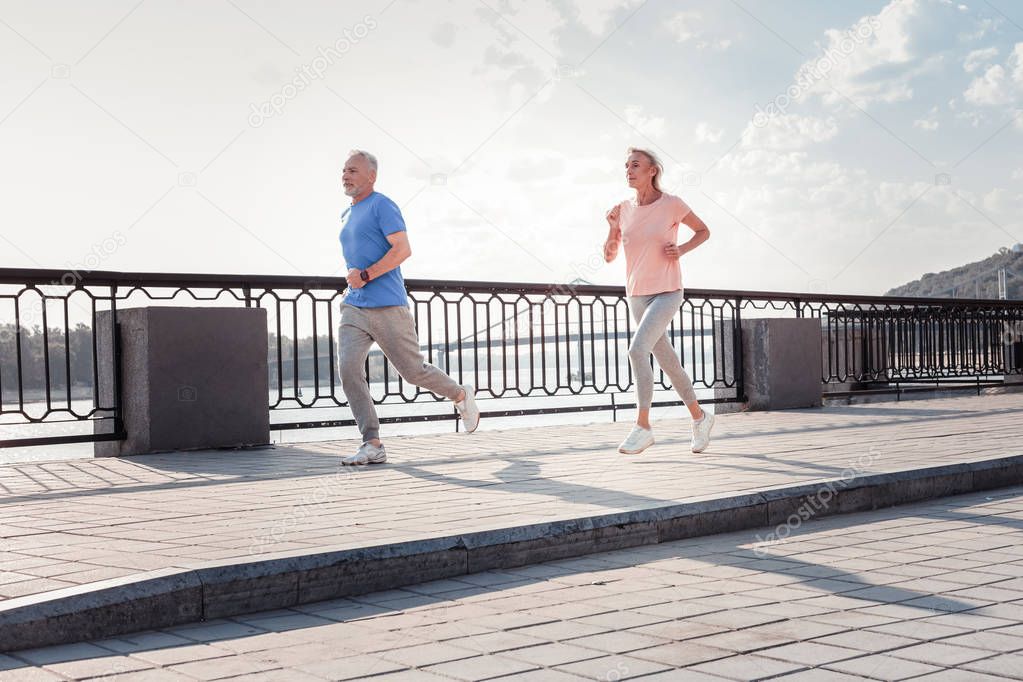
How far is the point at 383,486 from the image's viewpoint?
258 inches

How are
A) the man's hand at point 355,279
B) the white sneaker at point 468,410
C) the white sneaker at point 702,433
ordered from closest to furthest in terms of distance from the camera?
the man's hand at point 355,279 → the white sneaker at point 702,433 → the white sneaker at point 468,410

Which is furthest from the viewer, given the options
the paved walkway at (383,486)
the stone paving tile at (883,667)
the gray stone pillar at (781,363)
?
the gray stone pillar at (781,363)

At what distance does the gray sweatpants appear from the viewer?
786 cm

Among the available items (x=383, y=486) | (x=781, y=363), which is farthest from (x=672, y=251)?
(x=781, y=363)

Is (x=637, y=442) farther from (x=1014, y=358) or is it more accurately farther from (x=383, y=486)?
(x=1014, y=358)

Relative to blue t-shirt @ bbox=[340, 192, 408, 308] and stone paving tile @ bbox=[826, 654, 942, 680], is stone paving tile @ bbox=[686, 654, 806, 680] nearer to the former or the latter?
stone paving tile @ bbox=[826, 654, 942, 680]

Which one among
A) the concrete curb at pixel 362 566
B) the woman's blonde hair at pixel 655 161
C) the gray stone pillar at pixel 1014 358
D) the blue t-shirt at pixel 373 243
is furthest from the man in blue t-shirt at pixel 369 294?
the gray stone pillar at pixel 1014 358

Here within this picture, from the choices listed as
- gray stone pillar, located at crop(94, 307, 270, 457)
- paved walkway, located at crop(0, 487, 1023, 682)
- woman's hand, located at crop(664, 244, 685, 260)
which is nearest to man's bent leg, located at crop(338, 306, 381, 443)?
gray stone pillar, located at crop(94, 307, 270, 457)

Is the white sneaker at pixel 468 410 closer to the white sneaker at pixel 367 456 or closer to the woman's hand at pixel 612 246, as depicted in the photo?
the white sneaker at pixel 367 456

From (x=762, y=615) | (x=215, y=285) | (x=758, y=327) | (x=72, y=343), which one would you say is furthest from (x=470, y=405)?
(x=758, y=327)

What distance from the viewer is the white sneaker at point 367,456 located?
7789 millimetres

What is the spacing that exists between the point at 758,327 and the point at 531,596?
10.1 m

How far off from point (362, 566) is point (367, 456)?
355 cm

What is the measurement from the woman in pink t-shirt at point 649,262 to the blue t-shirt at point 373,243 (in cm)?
172
